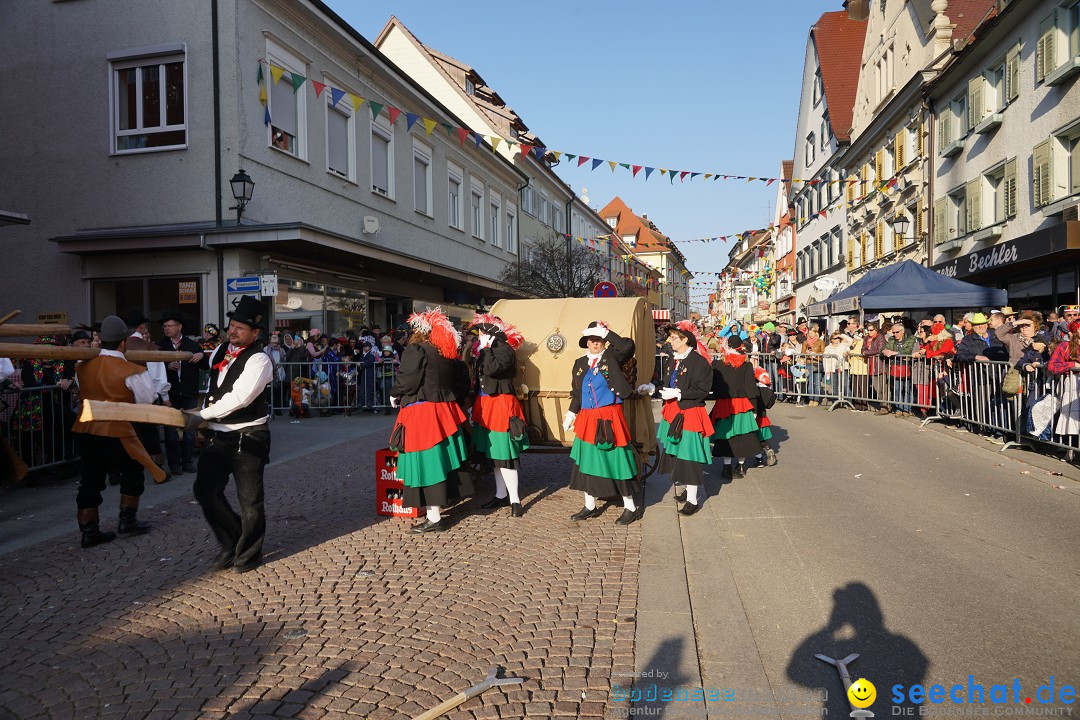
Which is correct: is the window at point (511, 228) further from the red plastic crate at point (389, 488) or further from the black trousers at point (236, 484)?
the black trousers at point (236, 484)

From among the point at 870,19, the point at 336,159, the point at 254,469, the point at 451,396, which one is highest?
the point at 870,19

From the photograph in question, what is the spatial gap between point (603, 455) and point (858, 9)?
39.3m

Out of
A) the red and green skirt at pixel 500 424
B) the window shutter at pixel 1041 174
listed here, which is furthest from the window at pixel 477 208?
the red and green skirt at pixel 500 424

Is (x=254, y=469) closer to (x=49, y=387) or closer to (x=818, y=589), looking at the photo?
(x=818, y=589)

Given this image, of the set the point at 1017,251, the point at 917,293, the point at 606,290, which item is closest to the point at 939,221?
the point at 1017,251

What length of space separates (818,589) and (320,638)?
3034mm

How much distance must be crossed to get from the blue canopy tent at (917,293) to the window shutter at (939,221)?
7.08 metres

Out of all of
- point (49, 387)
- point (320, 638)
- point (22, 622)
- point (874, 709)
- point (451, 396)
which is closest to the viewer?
point (874, 709)

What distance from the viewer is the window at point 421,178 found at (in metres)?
22.9

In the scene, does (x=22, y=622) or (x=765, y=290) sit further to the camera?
(x=765, y=290)

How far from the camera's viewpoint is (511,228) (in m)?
33.0

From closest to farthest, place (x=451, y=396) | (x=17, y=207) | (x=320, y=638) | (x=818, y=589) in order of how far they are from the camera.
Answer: (x=320, y=638), (x=818, y=589), (x=451, y=396), (x=17, y=207)

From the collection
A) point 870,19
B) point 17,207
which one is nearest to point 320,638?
point 17,207

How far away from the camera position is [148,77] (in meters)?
15.5
